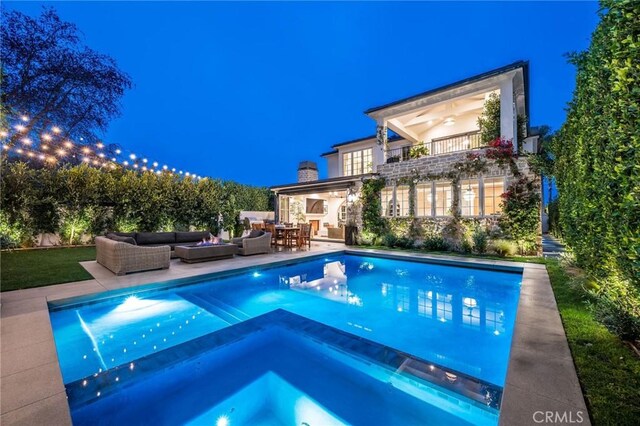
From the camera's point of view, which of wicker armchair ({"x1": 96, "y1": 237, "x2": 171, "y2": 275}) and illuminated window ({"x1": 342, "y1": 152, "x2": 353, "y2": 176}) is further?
illuminated window ({"x1": 342, "y1": 152, "x2": 353, "y2": 176})

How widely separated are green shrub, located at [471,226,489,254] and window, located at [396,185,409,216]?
2.80 meters

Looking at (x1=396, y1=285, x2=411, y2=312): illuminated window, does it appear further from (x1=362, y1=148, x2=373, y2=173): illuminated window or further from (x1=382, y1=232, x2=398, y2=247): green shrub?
(x1=362, y1=148, x2=373, y2=173): illuminated window

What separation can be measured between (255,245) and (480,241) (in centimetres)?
777

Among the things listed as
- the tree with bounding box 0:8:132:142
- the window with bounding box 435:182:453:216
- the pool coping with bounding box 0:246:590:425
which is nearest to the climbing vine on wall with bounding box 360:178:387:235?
the window with bounding box 435:182:453:216

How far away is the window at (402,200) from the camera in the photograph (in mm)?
11902

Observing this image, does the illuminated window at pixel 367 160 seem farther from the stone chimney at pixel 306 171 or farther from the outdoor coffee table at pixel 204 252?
the outdoor coffee table at pixel 204 252

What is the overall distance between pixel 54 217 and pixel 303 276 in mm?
10195

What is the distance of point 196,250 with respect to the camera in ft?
25.3

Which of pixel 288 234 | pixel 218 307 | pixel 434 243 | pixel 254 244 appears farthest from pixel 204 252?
pixel 434 243

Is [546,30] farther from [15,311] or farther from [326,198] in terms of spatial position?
[15,311]

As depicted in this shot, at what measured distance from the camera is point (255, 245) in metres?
9.30

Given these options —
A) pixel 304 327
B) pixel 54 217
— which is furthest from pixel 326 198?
pixel 304 327

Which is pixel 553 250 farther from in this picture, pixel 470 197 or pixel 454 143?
pixel 454 143

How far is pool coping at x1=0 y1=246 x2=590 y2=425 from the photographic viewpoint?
188 centimetres
